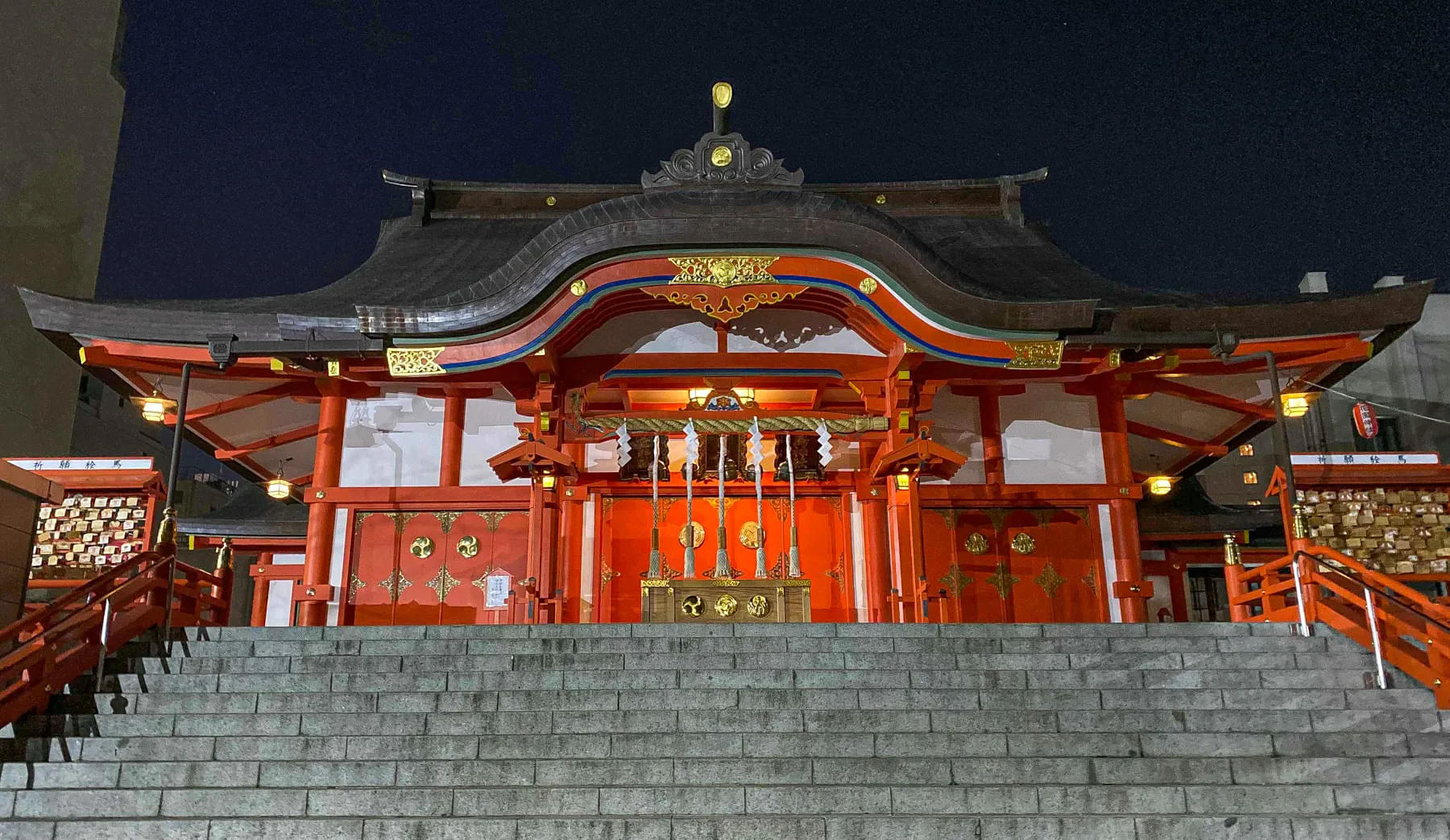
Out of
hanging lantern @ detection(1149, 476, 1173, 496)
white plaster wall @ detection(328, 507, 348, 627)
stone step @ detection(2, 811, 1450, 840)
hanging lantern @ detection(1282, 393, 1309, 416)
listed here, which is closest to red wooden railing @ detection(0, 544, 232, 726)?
stone step @ detection(2, 811, 1450, 840)

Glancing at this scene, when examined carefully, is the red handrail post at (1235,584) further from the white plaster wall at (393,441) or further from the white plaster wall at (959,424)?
the white plaster wall at (393,441)

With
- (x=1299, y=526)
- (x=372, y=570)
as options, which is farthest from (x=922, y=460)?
(x=372, y=570)

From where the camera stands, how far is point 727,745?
6.79 meters

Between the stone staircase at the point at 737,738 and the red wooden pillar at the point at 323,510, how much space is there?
15.0 ft

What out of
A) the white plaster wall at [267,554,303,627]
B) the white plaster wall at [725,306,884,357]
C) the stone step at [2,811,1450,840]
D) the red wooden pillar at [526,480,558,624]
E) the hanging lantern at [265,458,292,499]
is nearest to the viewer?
the stone step at [2,811,1450,840]

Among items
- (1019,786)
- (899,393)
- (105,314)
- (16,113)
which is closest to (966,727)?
(1019,786)

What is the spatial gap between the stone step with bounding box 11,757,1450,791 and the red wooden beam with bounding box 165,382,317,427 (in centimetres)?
736

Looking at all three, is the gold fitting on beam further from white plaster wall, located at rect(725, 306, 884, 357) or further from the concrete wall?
the concrete wall

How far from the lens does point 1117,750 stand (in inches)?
271

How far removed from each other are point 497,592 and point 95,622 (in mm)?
5589

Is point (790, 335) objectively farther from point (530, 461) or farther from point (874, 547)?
point (530, 461)

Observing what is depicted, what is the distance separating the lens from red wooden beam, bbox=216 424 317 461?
14.9 meters

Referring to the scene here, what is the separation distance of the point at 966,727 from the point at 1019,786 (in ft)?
2.76

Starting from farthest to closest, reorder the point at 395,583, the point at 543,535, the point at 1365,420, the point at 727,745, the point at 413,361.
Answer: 1. the point at 1365,420
2. the point at 395,583
3. the point at 543,535
4. the point at 413,361
5. the point at 727,745
